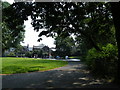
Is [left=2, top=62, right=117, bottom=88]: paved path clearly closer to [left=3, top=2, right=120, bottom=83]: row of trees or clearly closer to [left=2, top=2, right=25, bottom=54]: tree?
[left=3, top=2, right=120, bottom=83]: row of trees

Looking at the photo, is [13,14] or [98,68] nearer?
[13,14]

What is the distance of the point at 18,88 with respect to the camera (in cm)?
706

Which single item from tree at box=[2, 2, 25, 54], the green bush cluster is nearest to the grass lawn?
tree at box=[2, 2, 25, 54]

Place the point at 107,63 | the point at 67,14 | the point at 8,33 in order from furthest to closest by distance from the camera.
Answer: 1. the point at 8,33
2. the point at 67,14
3. the point at 107,63

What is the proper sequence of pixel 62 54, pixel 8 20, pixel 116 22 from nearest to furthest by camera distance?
1. pixel 116 22
2. pixel 8 20
3. pixel 62 54

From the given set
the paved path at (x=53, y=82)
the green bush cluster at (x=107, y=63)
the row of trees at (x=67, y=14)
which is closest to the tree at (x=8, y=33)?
the row of trees at (x=67, y=14)

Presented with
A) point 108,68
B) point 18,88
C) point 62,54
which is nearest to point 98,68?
point 108,68

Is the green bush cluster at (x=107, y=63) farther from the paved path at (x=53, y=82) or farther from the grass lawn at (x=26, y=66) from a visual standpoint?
the grass lawn at (x=26, y=66)

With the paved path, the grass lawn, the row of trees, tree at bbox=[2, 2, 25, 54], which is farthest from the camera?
the grass lawn

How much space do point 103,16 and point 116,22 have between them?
4964 millimetres

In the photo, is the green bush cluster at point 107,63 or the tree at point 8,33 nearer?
the green bush cluster at point 107,63

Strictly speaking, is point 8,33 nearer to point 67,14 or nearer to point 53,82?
point 67,14

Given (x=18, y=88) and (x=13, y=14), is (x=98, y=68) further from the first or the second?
(x=13, y=14)

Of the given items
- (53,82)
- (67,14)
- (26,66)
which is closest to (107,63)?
(53,82)
